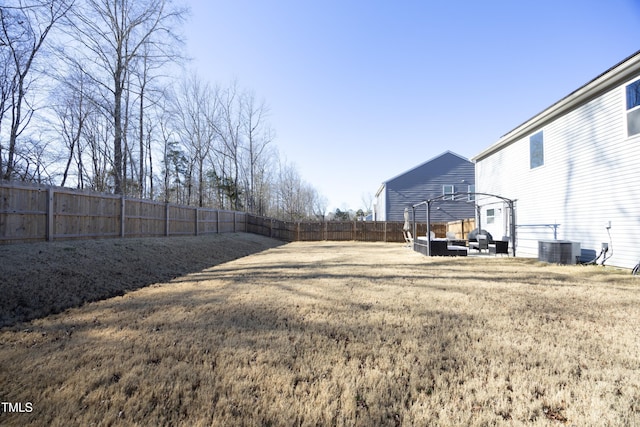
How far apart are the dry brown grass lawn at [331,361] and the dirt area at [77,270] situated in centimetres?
55

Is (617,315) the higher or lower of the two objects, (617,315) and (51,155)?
the lower

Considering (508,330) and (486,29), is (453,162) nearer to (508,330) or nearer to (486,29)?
(486,29)

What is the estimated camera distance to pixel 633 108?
267 inches

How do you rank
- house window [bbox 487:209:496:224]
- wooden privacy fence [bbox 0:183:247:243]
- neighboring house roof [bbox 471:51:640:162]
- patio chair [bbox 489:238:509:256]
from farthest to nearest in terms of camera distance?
1. house window [bbox 487:209:496:224]
2. patio chair [bbox 489:238:509:256]
3. neighboring house roof [bbox 471:51:640:162]
4. wooden privacy fence [bbox 0:183:247:243]

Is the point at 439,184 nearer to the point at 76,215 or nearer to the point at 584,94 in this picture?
the point at 584,94

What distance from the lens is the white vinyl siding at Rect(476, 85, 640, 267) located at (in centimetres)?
691

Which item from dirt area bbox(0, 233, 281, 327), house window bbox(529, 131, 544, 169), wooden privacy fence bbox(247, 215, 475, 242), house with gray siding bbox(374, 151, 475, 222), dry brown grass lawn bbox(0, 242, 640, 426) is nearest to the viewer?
dry brown grass lawn bbox(0, 242, 640, 426)

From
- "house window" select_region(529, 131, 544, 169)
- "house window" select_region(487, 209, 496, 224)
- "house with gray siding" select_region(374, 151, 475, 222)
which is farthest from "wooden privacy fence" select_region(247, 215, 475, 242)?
"house window" select_region(529, 131, 544, 169)

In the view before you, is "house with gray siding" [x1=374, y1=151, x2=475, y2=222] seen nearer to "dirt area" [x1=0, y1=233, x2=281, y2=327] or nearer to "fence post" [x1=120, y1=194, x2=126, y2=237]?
"dirt area" [x1=0, y1=233, x2=281, y2=327]

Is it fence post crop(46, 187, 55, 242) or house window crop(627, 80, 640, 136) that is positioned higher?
house window crop(627, 80, 640, 136)

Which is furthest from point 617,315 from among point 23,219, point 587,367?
point 23,219

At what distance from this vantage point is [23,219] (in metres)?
6.36

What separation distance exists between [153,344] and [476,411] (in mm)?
2690

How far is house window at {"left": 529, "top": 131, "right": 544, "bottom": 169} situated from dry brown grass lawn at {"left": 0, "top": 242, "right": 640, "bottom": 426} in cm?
710
